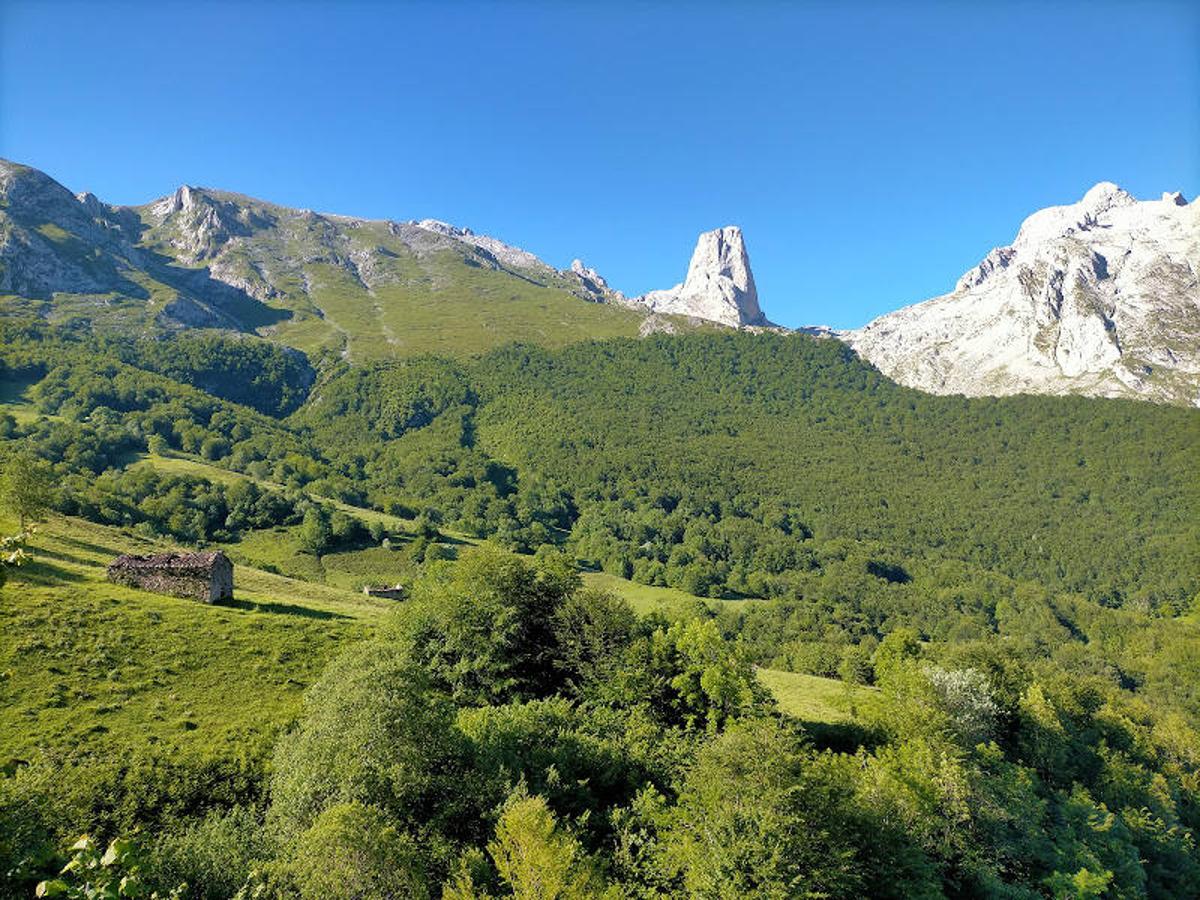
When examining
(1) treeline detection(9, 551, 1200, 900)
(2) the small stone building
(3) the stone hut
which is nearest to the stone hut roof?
(2) the small stone building

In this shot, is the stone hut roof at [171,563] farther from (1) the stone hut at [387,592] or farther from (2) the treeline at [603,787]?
(1) the stone hut at [387,592]

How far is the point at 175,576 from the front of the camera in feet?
188

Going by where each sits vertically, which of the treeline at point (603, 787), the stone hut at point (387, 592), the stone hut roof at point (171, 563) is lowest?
the stone hut at point (387, 592)

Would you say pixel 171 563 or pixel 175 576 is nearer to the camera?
pixel 175 576

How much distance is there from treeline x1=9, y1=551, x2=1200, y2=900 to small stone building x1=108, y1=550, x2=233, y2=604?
65.9 feet

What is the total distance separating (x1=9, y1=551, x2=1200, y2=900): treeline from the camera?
78.9ft

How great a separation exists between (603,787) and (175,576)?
4578cm

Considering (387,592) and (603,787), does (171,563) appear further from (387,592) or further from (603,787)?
(603,787)

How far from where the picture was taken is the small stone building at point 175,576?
2237 inches

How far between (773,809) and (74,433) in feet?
588

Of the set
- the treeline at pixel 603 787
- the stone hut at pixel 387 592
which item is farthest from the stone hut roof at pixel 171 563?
the stone hut at pixel 387 592

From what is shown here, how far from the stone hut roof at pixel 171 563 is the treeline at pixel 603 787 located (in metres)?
20.8

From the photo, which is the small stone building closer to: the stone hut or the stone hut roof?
the stone hut roof

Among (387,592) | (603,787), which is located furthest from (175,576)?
(603,787)
